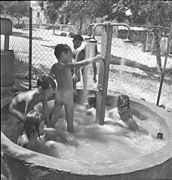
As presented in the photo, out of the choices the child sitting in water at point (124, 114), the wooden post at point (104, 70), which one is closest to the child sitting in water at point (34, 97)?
the wooden post at point (104, 70)

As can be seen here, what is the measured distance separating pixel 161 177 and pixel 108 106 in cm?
223

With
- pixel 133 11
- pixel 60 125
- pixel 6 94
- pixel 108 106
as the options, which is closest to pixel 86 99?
pixel 108 106

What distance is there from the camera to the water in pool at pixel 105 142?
10.4 feet

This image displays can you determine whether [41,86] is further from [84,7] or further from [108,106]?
[84,7]

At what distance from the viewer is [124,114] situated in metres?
3.96

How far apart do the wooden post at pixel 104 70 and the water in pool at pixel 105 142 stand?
25 cm

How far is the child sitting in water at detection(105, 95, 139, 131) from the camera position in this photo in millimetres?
3883

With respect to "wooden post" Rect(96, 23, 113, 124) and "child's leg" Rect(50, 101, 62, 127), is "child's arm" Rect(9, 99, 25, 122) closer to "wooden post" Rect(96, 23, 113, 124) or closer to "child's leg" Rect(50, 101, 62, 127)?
"child's leg" Rect(50, 101, 62, 127)

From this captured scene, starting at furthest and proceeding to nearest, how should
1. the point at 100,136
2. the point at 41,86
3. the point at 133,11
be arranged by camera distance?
the point at 133,11
the point at 100,136
the point at 41,86

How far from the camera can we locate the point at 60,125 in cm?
389

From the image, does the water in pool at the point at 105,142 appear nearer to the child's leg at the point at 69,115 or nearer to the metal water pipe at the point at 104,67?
the child's leg at the point at 69,115

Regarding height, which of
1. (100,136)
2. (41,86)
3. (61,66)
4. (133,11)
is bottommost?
(100,136)

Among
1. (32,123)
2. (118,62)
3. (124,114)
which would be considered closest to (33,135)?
(32,123)

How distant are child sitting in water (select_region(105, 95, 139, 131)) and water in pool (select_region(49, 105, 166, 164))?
8 centimetres
